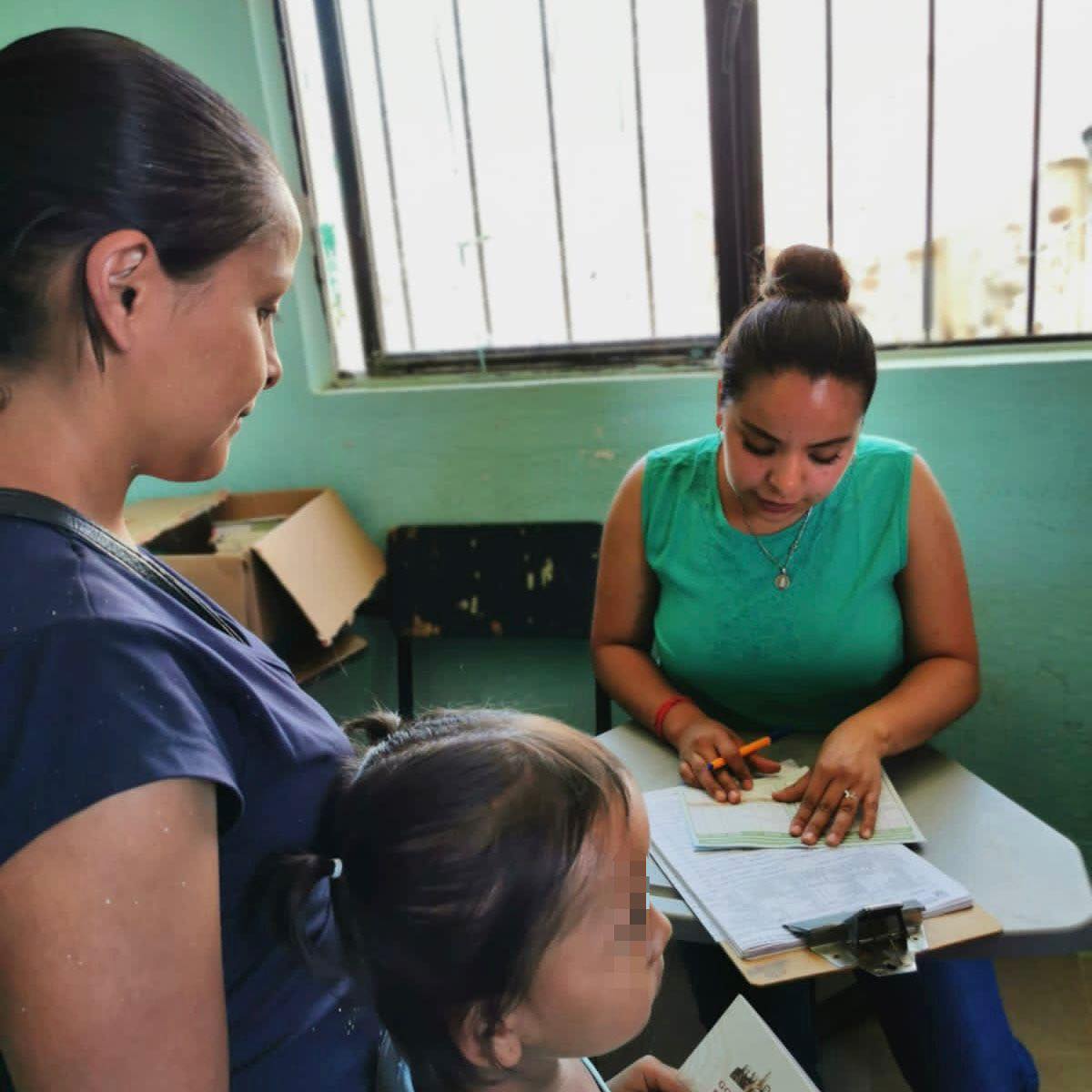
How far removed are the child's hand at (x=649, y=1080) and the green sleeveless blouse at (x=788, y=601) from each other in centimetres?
64

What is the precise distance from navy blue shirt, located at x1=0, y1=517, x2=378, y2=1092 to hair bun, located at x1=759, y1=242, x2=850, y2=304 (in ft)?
3.65

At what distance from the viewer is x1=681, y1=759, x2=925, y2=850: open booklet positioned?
1.21 metres

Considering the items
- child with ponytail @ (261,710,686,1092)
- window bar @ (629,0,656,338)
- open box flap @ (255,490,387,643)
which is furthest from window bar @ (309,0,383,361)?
child with ponytail @ (261,710,686,1092)

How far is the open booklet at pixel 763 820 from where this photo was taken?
3.98 ft

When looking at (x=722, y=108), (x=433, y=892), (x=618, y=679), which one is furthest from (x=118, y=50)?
(x=722, y=108)

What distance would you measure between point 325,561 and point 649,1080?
4.81 ft

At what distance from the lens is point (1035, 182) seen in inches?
76.4

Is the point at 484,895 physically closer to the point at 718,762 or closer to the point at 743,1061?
the point at 743,1061

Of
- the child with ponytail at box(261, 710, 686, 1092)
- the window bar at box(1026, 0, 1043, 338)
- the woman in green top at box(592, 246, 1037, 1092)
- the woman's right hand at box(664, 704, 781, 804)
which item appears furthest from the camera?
the window bar at box(1026, 0, 1043, 338)

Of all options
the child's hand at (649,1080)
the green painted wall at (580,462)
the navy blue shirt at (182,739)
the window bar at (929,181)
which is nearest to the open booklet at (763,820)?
the child's hand at (649,1080)

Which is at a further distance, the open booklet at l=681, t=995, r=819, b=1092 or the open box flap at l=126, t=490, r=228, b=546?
the open box flap at l=126, t=490, r=228, b=546

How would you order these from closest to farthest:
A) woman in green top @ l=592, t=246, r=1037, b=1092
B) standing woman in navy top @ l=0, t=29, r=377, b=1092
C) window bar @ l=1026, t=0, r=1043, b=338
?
standing woman in navy top @ l=0, t=29, r=377, b=1092, woman in green top @ l=592, t=246, r=1037, b=1092, window bar @ l=1026, t=0, r=1043, b=338

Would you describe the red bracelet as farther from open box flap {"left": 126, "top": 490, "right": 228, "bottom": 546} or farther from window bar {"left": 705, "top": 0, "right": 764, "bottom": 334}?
open box flap {"left": 126, "top": 490, "right": 228, "bottom": 546}

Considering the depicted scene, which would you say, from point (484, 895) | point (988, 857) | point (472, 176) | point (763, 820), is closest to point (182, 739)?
point (484, 895)
